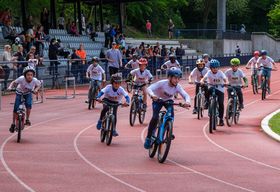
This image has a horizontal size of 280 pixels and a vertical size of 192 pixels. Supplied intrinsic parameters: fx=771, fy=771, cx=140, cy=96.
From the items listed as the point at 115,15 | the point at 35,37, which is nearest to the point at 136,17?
the point at 115,15

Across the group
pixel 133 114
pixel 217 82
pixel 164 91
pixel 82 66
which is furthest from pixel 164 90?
pixel 82 66

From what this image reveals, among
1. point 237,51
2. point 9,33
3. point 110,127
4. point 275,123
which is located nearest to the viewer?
point 110,127

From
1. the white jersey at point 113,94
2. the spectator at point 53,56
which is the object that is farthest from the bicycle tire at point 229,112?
the spectator at point 53,56

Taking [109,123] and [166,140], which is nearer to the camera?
[166,140]

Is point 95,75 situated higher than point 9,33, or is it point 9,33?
point 9,33

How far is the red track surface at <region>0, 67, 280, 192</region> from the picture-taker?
11.9 meters

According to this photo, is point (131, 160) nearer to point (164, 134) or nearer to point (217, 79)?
point (164, 134)

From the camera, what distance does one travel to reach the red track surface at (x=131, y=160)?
1191 cm

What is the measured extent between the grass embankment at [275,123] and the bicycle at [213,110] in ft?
5.02

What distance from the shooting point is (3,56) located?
30500 mm

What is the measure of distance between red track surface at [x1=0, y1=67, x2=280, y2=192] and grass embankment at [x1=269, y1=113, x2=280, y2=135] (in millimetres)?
426

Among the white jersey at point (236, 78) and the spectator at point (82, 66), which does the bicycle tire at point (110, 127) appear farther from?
the spectator at point (82, 66)

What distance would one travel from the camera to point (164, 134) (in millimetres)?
14117

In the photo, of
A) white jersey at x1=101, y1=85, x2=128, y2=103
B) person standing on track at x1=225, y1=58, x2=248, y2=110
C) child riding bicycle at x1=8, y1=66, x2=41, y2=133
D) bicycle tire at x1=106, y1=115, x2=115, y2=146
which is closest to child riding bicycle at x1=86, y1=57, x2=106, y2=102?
person standing on track at x1=225, y1=58, x2=248, y2=110
